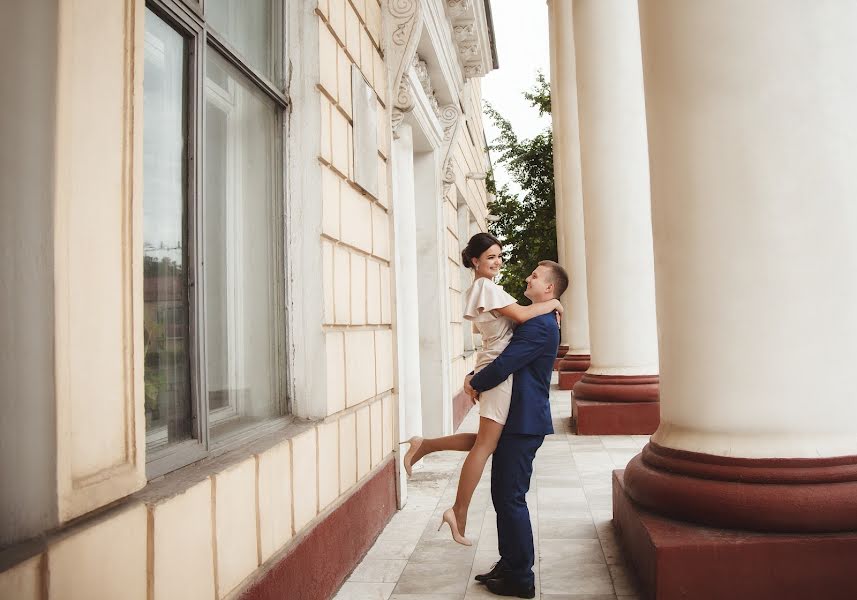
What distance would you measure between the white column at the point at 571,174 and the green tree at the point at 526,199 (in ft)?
28.8

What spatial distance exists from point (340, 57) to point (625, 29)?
5.24 m

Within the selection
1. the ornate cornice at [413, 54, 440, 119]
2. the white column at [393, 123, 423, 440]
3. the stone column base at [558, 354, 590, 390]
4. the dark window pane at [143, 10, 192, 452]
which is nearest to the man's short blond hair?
the dark window pane at [143, 10, 192, 452]

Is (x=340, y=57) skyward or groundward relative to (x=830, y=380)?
skyward

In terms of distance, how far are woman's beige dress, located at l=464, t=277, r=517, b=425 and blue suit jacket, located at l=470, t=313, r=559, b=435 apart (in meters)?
0.04

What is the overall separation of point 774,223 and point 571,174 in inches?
448

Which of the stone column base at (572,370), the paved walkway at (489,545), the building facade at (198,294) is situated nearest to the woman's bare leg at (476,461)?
the paved walkway at (489,545)

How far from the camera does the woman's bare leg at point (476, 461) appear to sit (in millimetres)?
3421

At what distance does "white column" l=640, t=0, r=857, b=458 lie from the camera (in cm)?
291

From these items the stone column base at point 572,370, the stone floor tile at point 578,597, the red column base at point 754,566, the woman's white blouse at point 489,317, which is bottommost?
the stone floor tile at point 578,597

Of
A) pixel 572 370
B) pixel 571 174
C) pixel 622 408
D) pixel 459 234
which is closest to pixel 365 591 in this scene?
pixel 622 408

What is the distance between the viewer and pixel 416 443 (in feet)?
12.8

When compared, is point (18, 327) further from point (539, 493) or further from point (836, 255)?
point (539, 493)

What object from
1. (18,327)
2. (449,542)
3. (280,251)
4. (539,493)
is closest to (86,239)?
(18,327)

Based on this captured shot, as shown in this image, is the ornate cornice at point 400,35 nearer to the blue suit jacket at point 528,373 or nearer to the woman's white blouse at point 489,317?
the woman's white blouse at point 489,317
